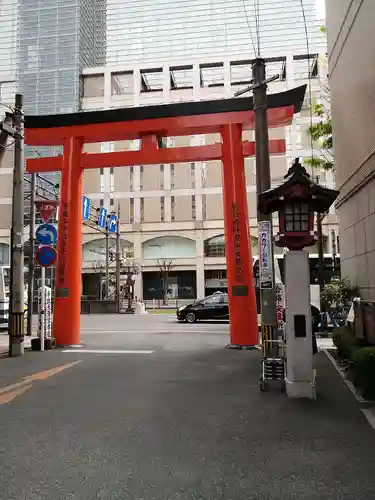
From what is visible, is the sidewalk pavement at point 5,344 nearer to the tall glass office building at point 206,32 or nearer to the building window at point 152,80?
the tall glass office building at point 206,32

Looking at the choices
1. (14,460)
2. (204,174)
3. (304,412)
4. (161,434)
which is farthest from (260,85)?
(204,174)

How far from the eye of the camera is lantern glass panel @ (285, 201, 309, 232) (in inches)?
271

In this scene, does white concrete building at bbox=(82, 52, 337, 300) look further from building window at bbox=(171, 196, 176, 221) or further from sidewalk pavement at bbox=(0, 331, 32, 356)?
sidewalk pavement at bbox=(0, 331, 32, 356)

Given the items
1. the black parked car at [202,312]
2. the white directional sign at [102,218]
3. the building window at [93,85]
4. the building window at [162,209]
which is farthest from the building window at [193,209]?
the black parked car at [202,312]

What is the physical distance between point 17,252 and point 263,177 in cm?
661

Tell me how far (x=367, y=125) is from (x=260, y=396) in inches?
236

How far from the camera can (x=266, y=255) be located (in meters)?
8.59

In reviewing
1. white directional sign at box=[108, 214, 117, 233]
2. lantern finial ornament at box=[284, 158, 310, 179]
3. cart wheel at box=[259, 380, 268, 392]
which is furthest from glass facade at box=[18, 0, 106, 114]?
cart wheel at box=[259, 380, 268, 392]

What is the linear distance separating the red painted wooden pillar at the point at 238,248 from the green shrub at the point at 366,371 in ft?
17.9

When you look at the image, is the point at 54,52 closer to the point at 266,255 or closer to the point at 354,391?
the point at 266,255

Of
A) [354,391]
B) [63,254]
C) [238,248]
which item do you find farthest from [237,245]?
[354,391]

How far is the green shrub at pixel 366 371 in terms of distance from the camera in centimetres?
588

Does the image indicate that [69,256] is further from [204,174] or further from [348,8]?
[204,174]

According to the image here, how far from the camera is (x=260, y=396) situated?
21.4 ft
